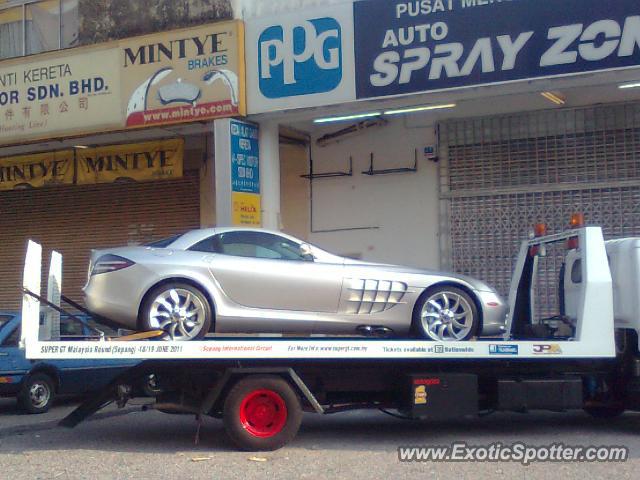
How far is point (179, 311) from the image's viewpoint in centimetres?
888

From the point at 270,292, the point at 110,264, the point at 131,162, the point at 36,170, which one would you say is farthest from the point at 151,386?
the point at 36,170

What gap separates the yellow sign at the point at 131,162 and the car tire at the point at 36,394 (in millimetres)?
4689

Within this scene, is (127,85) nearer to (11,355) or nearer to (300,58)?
(300,58)

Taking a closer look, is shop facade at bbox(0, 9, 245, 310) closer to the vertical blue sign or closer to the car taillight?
the vertical blue sign

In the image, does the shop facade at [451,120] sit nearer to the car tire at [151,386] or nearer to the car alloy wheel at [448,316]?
the car alloy wheel at [448,316]

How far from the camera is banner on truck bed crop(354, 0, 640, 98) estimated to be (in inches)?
474

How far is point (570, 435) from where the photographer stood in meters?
9.81

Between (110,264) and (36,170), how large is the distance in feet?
29.8

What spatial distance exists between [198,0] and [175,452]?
26.4 feet

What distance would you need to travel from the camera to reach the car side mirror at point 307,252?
9359mm

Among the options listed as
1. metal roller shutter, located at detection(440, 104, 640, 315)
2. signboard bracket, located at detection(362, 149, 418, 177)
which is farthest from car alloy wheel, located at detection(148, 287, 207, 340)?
signboard bracket, located at detection(362, 149, 418, 177)

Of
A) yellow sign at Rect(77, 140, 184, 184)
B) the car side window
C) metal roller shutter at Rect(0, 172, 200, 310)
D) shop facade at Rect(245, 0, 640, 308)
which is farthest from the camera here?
metal roller shutter at Rect(0, 172, 200, 310)

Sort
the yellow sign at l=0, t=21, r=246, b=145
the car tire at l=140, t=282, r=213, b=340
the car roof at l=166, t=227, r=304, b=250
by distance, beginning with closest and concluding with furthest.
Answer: the car tire at l=140, t=282, r=213, b=340
the car roof at l=166, t=227, r=304, b=250
the yellow sign at l=0, t=21, r=246, b=145

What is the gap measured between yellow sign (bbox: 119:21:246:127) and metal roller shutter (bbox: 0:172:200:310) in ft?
10.4
